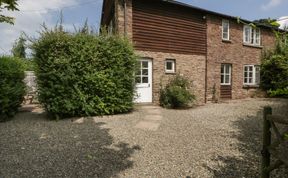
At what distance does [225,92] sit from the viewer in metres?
13.5

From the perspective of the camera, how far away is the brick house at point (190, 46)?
10344 millimetres

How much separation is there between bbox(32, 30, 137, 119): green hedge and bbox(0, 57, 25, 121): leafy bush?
3.79ft

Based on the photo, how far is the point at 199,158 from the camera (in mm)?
4102

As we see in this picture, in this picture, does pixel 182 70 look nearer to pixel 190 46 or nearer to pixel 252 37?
pixel 190 46

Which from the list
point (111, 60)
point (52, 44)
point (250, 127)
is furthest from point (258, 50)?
point (52, 44)

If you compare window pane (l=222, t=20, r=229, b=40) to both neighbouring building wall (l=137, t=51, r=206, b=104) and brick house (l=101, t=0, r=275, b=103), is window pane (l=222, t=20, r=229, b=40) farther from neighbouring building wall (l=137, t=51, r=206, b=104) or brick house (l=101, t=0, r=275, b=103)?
neighbouring building wall (l=137, t=51, r=206, b=104)

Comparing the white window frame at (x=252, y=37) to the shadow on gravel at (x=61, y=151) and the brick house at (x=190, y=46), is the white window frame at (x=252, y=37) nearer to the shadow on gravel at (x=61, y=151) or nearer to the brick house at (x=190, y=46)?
the brick house at (x=190, y=46)

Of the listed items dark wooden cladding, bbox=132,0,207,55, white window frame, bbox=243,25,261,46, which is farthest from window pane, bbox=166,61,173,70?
white window frame, bbox=243,25,261,46

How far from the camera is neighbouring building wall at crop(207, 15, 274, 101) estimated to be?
1273 centimetres

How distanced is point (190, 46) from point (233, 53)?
368 centimetres

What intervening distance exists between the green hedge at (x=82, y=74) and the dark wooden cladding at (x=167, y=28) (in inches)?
98.2

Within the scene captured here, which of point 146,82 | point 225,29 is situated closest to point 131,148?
point 146,82

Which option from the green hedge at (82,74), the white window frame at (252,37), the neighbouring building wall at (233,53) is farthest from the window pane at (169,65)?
the white window frame at (252,37)

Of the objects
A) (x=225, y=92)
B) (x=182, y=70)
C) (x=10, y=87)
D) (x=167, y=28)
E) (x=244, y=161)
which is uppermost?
(x=167, y=28)
